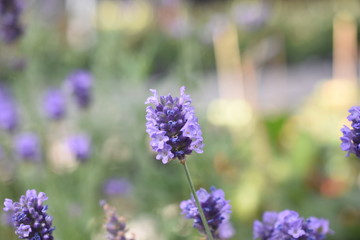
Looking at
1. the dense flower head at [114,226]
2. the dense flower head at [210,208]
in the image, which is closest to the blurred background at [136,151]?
the dense flower head at [114,226]

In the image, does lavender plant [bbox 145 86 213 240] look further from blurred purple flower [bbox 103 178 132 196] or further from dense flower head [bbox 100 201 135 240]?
blurred purple flower [bbox 103 178 132 196]

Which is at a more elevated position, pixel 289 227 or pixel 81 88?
pixel 81 88

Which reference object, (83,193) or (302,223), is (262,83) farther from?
(302,223)

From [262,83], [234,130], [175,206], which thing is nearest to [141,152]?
[175,206]

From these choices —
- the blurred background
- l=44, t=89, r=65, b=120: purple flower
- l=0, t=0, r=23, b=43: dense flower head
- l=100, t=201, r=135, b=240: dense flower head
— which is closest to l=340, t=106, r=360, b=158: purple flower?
l=100, t=201, r=135, b=240: dense flower head

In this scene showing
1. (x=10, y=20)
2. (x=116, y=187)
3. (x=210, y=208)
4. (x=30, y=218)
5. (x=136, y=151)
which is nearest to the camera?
(x=30, y=218)

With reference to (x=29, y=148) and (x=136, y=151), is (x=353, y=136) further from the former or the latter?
(x=29, y=148)

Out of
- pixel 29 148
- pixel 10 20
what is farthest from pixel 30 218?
pixel 29 148

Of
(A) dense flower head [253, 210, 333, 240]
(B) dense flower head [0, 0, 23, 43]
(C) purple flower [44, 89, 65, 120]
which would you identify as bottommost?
(A) dense flower head [253, 210, 333, 240]
